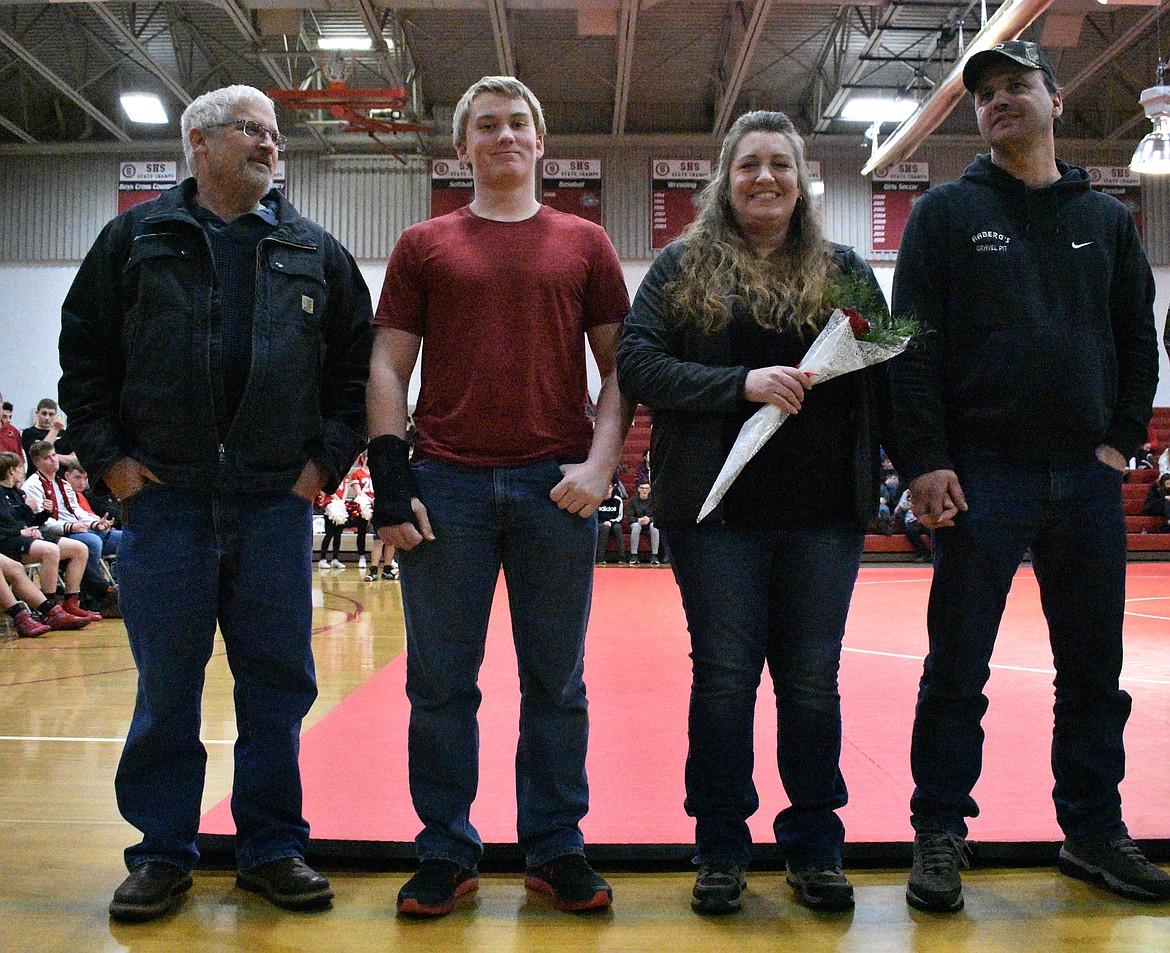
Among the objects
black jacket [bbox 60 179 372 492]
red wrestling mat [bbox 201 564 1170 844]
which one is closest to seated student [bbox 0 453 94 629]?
red wrestling mat [bbox 201 564 1170 844]

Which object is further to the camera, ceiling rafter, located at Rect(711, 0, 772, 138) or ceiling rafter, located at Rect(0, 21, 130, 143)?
ceiling rafter, located at Rect(0, 21, 130, 143)

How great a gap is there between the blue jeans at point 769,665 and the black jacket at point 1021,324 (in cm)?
34

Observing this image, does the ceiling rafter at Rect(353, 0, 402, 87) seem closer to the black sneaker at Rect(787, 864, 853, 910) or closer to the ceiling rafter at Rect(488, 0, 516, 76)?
the ceiling rafter at Rect(488, 0, 516, 76)

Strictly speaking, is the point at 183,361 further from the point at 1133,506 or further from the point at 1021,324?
the point at 1133,506

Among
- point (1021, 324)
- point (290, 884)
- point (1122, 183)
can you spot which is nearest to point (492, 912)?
point (290, 884)

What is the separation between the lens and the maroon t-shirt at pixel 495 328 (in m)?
2.10

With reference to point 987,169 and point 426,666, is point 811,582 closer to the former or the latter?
point 426,666

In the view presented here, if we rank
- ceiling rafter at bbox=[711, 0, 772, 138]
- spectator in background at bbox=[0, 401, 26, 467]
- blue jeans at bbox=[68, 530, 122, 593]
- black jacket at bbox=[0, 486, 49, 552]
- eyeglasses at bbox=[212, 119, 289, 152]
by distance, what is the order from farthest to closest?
ceiling rafter at bbox=[711, 0, 772, 138], spectator in background at bbox=[0, 401, 26, 467], blue jeans at bbox=[68, 530, 122, 593], black jacket at bbox=[0, 486, 49, 552], eyeglasses at bbox=[212, 119, 289, 152]

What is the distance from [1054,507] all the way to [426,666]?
4.71 ft

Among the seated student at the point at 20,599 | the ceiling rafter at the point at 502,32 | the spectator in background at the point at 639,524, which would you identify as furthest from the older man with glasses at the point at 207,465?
the spectator in background at the point at 639,524

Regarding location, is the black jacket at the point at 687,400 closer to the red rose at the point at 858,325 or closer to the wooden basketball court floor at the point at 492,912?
the red rose at the point at 858,325

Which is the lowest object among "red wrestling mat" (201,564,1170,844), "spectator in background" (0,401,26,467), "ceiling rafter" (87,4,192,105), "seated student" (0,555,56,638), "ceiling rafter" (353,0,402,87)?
"red wrestling mat" (201,564,1170,844)

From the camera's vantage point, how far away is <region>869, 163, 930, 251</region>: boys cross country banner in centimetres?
1584

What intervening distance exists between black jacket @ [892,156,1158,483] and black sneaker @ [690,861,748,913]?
94 cm
